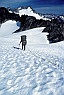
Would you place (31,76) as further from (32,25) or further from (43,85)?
(32,25)

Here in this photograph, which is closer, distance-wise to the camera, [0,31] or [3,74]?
[3,74]

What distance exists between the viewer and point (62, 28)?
221 ft

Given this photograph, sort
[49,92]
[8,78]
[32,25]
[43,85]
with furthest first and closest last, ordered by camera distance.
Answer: [32,25] → [8,78] → [43,85] → [49,92]

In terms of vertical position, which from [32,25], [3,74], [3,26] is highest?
[3,74]

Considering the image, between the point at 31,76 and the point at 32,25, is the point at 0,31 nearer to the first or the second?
the point at 32,25

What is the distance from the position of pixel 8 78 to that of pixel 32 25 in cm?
8679

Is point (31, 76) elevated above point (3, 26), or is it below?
above

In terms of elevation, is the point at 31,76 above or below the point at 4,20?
above

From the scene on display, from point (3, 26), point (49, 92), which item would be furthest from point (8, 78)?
point (3, 26)

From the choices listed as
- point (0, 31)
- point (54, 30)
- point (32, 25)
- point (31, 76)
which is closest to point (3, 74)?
point (31, 76)

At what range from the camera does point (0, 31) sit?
13138 cm

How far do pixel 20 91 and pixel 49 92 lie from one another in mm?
1082

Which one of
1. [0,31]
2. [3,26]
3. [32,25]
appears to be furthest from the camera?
[3,26]

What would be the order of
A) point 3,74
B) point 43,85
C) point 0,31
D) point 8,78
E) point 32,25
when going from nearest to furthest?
point 43,85
point 8,78
point 3,74
point 32,25
point 0,31
